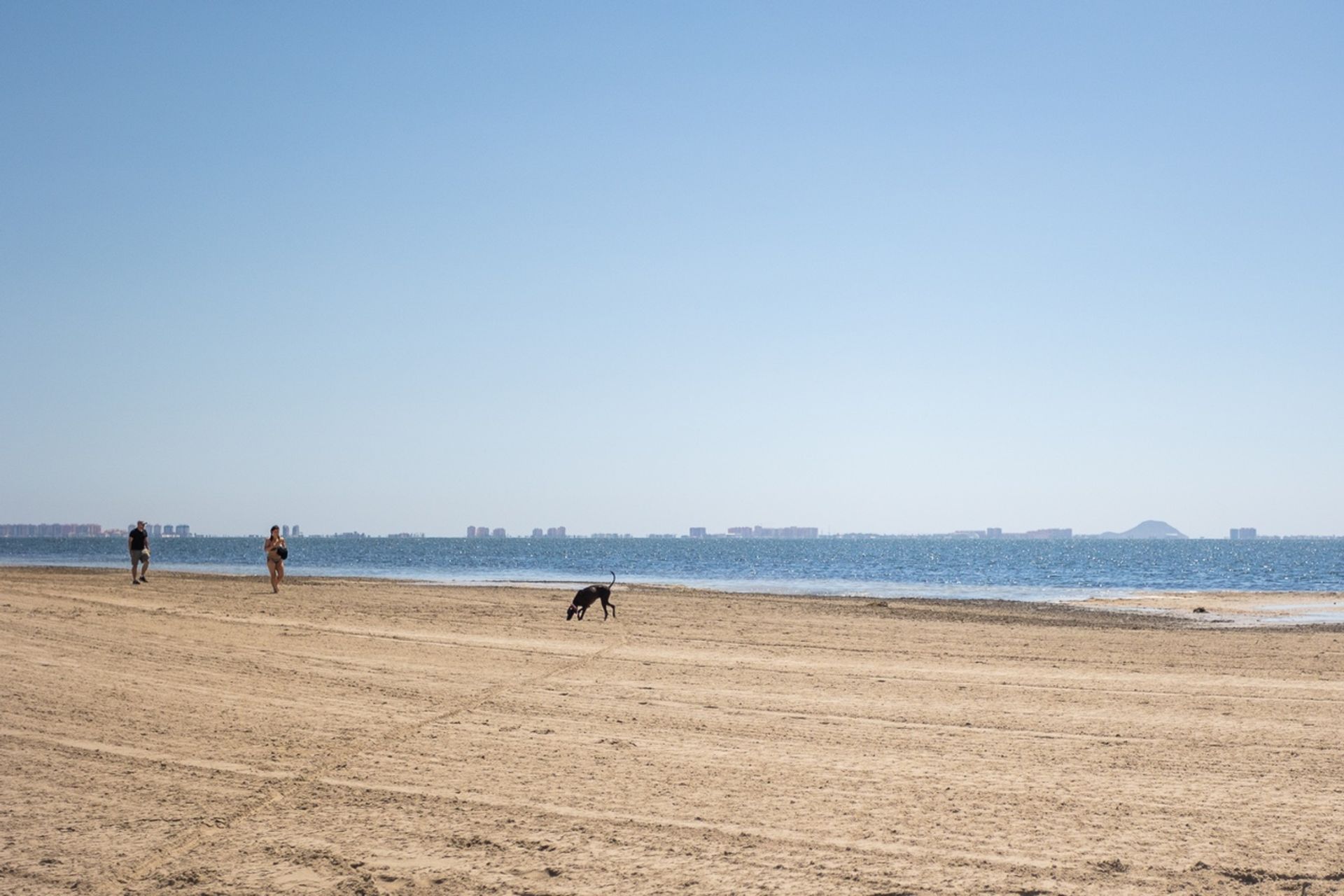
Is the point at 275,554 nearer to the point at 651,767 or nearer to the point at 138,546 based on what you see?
the point at 138,546

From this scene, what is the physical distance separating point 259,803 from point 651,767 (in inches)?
117

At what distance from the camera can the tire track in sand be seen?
19.4ft

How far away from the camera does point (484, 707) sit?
35.6ft

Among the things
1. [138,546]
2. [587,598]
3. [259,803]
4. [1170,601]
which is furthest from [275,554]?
[1170,601]

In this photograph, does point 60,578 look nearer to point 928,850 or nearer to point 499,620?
point 499,620

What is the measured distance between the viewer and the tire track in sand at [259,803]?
A: 592 cm

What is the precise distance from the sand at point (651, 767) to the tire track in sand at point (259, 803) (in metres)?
0.03

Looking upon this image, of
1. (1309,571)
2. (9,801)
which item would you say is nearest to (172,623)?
(9,801)

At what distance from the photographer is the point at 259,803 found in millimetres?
7211

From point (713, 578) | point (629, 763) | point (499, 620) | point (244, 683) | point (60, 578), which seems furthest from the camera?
point (713, 578)

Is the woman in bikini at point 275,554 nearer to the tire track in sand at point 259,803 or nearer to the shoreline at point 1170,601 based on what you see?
the shoreline at point 1170,601

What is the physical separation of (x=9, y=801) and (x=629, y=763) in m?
4.51

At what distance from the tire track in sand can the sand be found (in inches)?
1.1

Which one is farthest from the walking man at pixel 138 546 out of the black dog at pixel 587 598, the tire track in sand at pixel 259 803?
the tire track in sand at pixel 259 803
